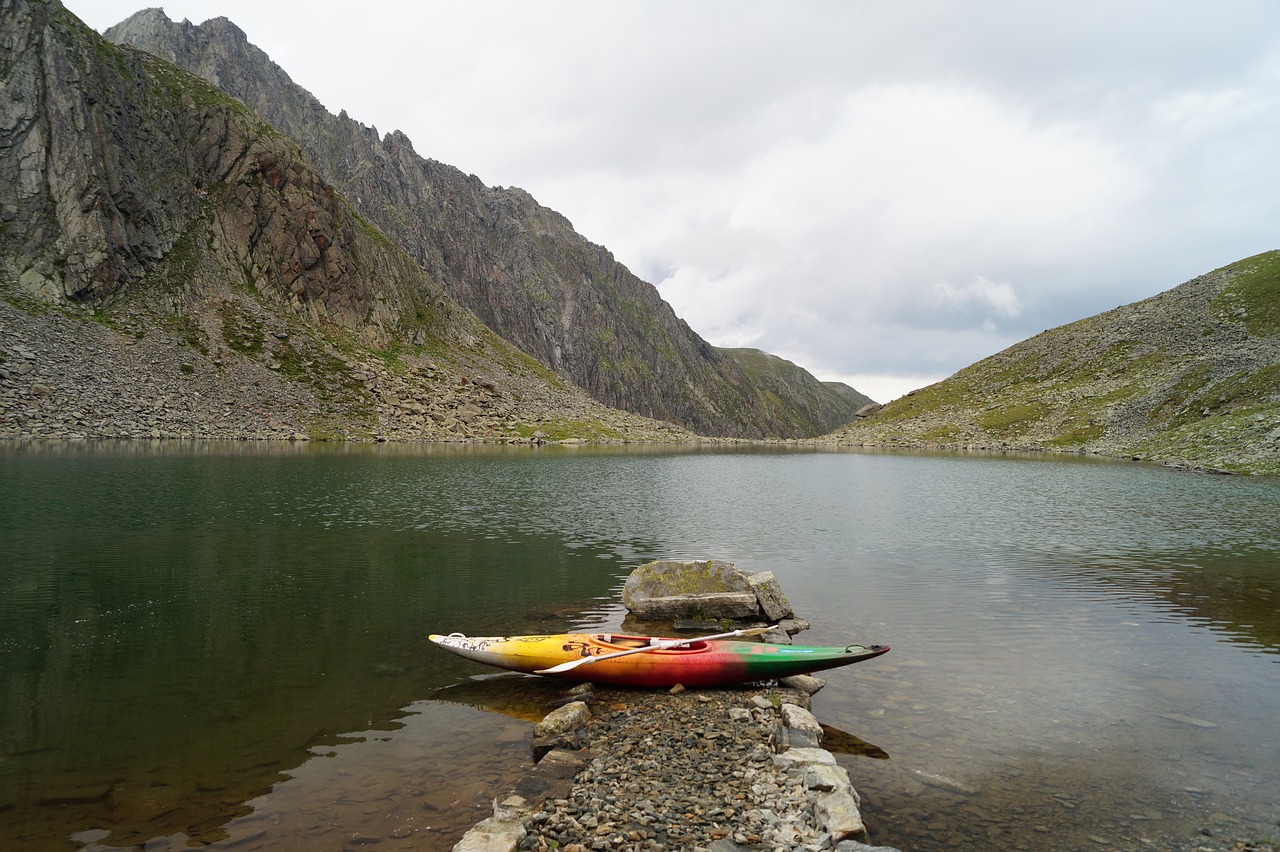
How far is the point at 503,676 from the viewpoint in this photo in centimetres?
1933

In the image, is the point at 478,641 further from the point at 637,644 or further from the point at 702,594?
the point at 702,594

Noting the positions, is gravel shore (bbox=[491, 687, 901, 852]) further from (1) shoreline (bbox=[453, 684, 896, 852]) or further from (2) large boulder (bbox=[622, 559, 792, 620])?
(2) large boulder (bbox=[622, 559, 792, 620])

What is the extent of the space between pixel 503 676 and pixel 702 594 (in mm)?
9089

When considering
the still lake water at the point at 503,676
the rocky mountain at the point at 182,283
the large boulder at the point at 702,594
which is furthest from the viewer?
the rocky mountain at the point at 182,283

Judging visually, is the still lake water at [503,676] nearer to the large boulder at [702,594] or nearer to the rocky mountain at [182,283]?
the large boulder at [702,594]

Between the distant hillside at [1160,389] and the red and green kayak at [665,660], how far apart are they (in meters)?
83.8

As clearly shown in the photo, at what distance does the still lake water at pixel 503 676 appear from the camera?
1221cm

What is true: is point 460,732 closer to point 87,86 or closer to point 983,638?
point 983,638

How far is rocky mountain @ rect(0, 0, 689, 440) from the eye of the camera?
11375 centimetres

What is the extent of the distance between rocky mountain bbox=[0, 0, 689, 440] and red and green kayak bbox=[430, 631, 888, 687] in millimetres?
112962

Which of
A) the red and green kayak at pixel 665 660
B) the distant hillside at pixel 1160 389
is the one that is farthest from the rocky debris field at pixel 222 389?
the red and green kayak at pixel 665 660

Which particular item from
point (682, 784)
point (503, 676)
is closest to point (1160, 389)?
point (503, 676)

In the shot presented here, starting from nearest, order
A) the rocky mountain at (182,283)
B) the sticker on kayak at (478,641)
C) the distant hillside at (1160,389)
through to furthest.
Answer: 1. the sticker on kayak at (478,641)
2. the distant hillside at (1160,389)
3. the rocky mountain at (182,283)

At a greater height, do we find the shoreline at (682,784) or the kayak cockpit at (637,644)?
the kayak cockpit at (637,644)
